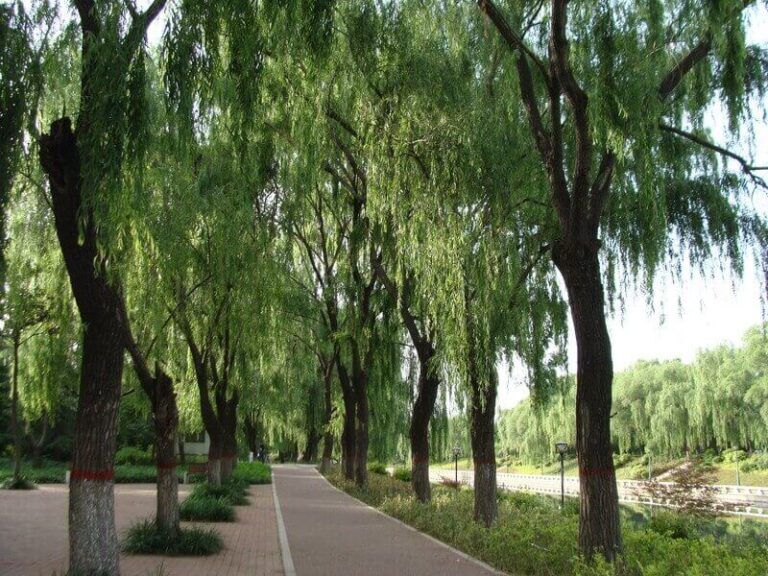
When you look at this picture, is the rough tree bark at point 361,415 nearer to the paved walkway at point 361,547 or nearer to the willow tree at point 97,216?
the paved walkway at point 361,547

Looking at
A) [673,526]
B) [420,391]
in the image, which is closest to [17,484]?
[420,391]

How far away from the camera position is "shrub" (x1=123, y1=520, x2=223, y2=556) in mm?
9492

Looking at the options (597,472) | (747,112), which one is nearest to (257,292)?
(597,472)

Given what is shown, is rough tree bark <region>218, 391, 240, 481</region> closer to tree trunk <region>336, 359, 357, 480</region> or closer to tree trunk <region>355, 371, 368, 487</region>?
tree trunk <region>336, 359, 357, 480</region>

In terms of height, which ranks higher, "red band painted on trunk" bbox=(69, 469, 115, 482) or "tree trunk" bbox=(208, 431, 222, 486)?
"red band painted on trunk" bbox=(69, 469, 115, 482)

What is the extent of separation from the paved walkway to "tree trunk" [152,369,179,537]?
70.7 inches

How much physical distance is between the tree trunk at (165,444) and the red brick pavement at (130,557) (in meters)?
0.80

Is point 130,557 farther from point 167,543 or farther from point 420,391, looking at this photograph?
point 420,391

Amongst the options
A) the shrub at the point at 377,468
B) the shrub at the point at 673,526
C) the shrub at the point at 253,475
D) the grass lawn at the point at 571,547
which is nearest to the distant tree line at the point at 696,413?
the shrub at the point at 377,468

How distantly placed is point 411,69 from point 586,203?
9.88ft

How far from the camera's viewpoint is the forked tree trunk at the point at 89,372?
6.23 m

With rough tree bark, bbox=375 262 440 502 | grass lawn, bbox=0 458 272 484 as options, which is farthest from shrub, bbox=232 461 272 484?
rough tree bark, bbox=375 262 440 502

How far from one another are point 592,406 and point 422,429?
8.46 m

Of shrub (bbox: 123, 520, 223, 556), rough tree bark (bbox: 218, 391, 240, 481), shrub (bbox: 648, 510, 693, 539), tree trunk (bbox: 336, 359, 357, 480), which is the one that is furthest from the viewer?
tree trunk (bbox: 336, 359, 357, 480)
